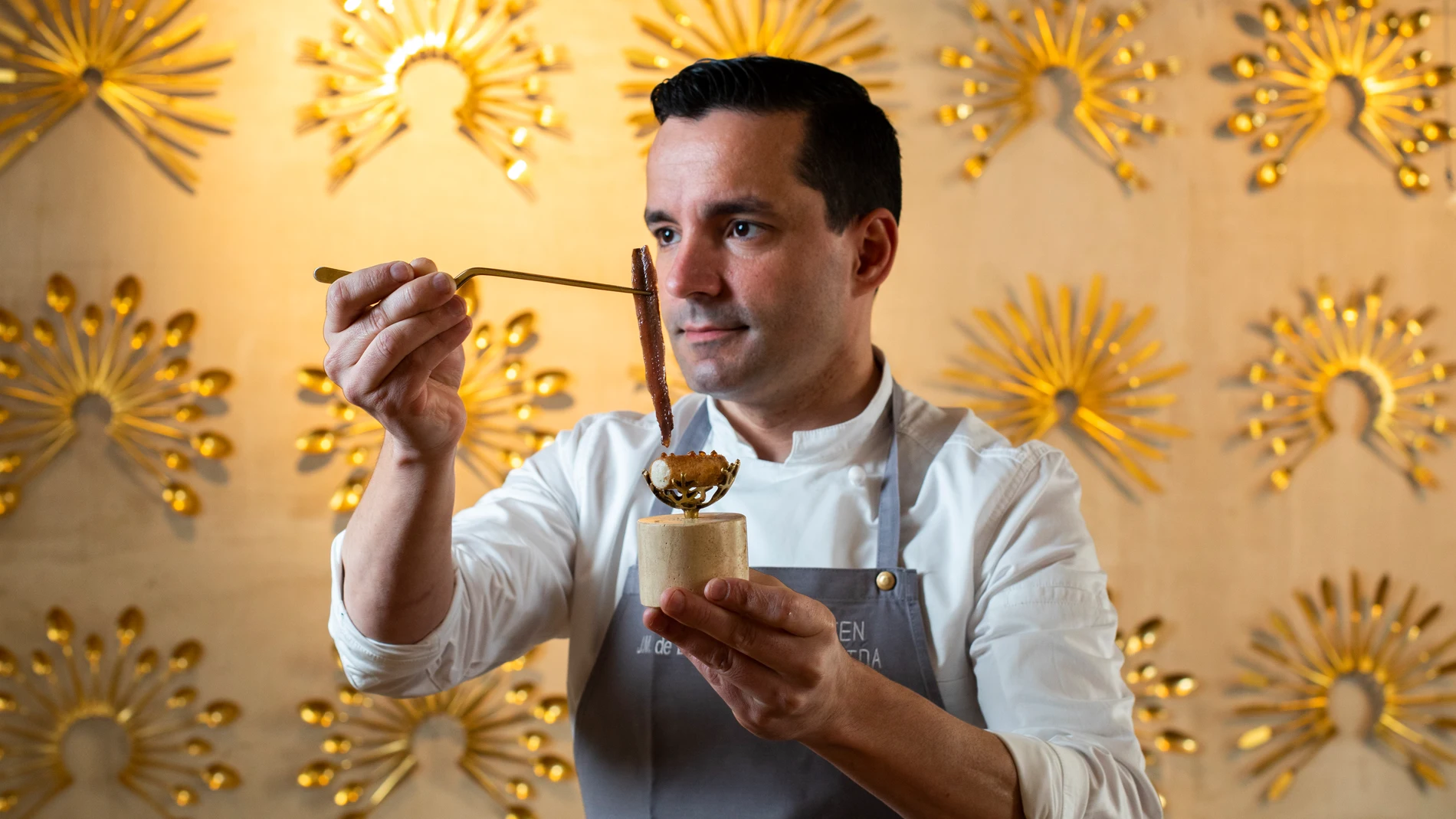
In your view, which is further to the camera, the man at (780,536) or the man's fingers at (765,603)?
the man at (780,536)

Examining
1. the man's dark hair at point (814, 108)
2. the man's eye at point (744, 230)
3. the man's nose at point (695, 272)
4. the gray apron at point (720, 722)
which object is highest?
the man's dark hair at point (814, 108)

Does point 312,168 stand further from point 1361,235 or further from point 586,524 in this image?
point 1361,235

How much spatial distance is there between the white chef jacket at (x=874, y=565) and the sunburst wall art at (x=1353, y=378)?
3.36ft

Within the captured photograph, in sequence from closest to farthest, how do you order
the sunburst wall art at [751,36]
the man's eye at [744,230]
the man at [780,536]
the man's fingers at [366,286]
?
the man's fingers at [366,286] → the man at [780,536] → the man's eye at [744,230] → the sunburst wall art at [751,36]

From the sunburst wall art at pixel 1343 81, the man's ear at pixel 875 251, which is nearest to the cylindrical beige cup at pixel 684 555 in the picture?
the man's ear at pixel 875 251

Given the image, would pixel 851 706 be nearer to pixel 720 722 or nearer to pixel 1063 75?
pixel 720 722

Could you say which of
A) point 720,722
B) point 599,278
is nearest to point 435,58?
point 599,278

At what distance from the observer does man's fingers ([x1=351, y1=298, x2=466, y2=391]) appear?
3.21 feet

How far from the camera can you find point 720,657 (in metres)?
0.94

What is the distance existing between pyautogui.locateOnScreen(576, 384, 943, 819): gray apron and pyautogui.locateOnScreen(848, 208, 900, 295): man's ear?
0.25 metres

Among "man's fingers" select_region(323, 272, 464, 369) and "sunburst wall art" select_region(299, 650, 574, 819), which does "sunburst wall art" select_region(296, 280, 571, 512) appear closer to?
"sunburst wall art" select_region(299, 650, 574, 819)

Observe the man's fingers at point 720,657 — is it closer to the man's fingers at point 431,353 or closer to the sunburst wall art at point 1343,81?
the man's fingers at point 431,353

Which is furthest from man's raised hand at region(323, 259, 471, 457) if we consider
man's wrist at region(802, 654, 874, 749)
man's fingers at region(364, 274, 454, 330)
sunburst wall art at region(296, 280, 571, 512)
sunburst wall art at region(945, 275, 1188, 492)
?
sunburst wall art at region(945, 275, 1188, 492)

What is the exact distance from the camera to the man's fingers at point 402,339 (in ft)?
3.21
